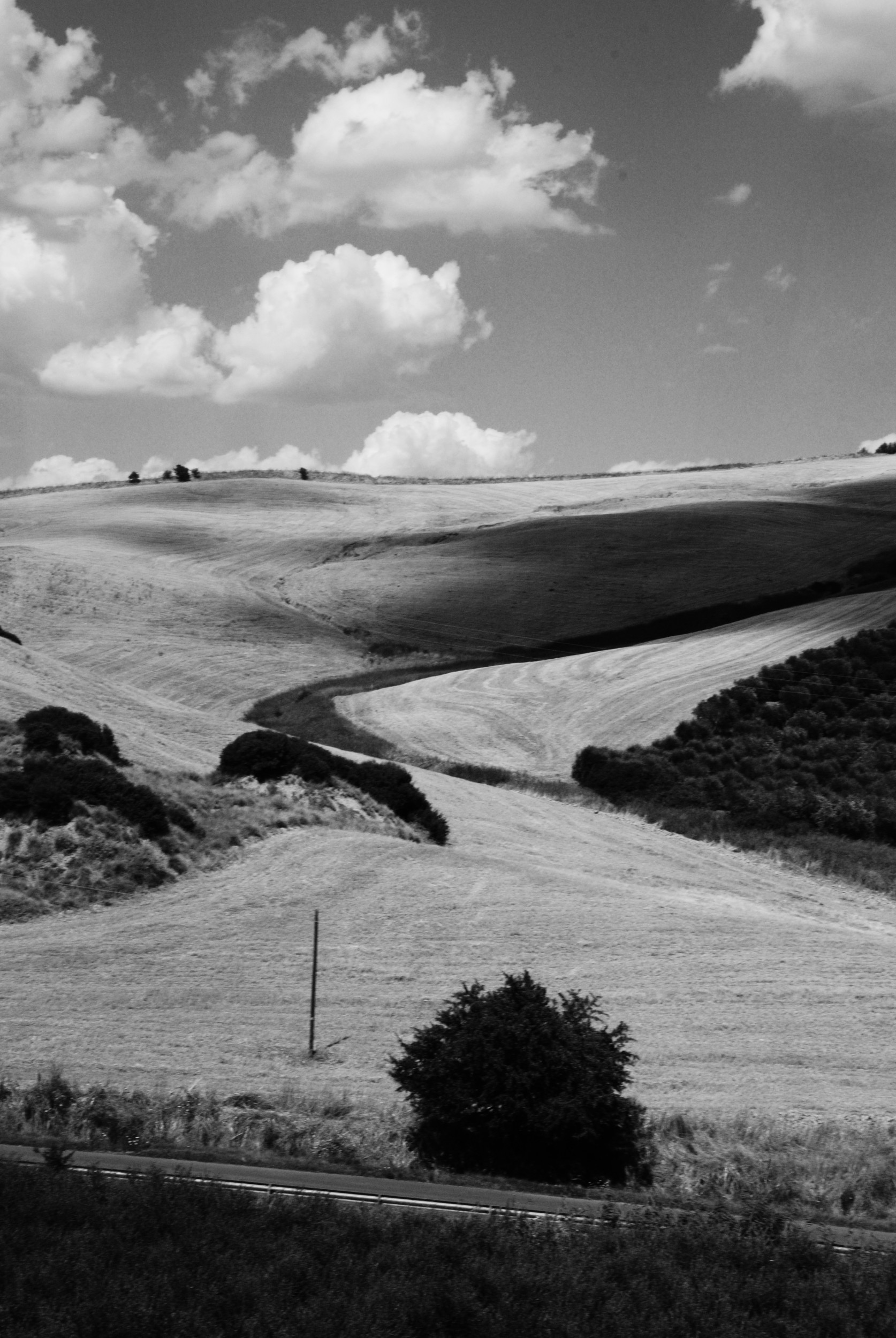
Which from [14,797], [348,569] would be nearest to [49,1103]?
[14,797]

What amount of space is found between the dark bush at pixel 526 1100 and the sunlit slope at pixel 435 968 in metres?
2.49

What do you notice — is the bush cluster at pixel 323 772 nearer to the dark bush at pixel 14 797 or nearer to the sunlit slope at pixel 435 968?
the sunlit slope at pixel 435 968

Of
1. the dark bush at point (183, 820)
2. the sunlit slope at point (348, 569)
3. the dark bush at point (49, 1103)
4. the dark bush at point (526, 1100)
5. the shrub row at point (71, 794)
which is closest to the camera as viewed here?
the dark bush at point (49, 1103)

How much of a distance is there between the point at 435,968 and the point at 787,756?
27.0 m

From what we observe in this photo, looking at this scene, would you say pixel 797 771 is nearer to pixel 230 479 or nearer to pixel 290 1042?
pixel 290 1042

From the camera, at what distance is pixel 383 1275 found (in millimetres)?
11805

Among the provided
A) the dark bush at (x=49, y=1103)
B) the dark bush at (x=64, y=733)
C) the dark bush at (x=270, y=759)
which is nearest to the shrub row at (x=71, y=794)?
the dark bush at (x=64, y=733)

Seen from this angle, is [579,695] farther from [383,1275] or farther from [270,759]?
[383,1275]

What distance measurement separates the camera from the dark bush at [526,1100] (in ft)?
58.1

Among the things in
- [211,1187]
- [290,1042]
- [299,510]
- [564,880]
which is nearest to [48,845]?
[290,1042]

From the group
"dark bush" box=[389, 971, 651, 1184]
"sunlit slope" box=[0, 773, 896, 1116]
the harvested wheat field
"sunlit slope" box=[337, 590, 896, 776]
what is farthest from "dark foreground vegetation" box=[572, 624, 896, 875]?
"dark bush" box=[389, 971, 651, 1184]

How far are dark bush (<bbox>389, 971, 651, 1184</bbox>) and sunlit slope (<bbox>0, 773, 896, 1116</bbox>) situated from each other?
249 centimetres

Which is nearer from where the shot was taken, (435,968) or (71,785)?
(435,968)

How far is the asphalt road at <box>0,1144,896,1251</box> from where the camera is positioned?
14156 millimetres
